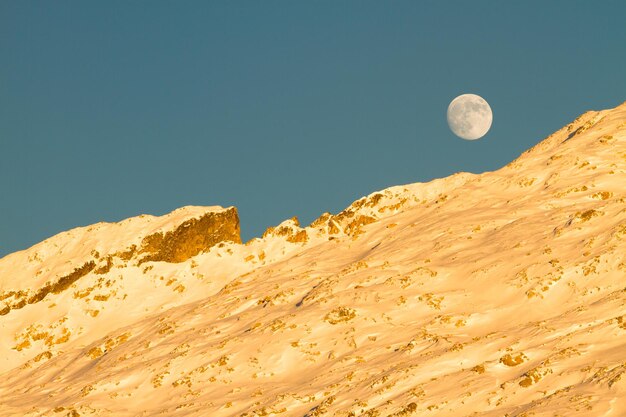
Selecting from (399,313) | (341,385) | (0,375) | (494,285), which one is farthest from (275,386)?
(0,375)

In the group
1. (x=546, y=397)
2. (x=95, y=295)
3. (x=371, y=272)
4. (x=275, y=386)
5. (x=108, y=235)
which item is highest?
(x=108, y=235)

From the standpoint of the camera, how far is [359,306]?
45.4 m

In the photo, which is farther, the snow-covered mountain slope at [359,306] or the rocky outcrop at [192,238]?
the rocky outcrop at [192,238]

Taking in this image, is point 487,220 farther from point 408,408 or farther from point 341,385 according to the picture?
point 408,408

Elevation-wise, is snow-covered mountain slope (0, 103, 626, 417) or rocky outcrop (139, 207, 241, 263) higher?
rocky outcrop (139, 207, 241, 263)

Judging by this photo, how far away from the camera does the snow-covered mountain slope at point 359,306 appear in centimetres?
3247

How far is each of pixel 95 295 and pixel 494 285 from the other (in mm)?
32901

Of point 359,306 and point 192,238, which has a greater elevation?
point 192,238

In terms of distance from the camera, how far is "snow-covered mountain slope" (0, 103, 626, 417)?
1278 inches

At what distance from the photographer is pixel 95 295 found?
6619 centimetres

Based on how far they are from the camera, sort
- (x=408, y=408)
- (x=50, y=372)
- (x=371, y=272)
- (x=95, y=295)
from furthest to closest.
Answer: (x=95, y=295), (x=50, y=372), (x=371, y=272), (x=408, y=408)

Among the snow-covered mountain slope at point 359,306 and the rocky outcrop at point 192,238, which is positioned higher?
the rocky outcrop at point 192,238

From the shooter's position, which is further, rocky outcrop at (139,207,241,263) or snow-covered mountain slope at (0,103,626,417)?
rocky outcrop at (139,207,241,263)

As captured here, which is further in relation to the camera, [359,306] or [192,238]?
[192,238]
